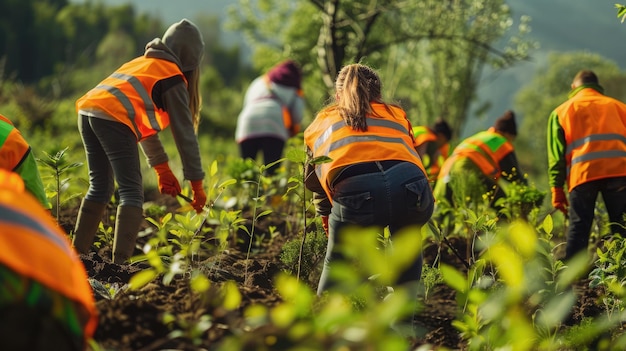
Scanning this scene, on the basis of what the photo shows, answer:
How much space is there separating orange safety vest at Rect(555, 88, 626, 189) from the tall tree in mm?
6727

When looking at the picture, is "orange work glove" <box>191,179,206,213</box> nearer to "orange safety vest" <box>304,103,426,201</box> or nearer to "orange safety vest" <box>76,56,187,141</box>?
"orange safety vest" <box>76,56,187,141</box>

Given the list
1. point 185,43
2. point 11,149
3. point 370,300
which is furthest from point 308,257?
point 370,300

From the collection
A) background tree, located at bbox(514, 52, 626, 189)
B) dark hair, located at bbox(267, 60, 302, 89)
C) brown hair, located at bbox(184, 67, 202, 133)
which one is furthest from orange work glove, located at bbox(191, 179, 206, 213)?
background tree, located at bbox(514, 52, 626, 189)

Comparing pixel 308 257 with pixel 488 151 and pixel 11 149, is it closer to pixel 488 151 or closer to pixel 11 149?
pixel 11 149

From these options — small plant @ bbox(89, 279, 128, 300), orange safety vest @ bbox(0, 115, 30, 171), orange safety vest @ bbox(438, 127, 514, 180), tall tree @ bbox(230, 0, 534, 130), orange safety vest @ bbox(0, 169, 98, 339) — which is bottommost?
tall tree @ bbox(230, 0, 534, 130)

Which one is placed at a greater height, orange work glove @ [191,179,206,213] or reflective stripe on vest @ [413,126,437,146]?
orange work glove @ [191,179,206,213]

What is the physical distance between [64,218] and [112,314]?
3.53 meters

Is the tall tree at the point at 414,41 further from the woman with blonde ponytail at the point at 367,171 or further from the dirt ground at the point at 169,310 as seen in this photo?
the woman with blonde ponytail at the point at 367,171

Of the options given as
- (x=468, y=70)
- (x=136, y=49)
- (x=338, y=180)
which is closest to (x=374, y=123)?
(x=338, y=180)

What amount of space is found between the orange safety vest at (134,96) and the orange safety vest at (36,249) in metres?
2.41

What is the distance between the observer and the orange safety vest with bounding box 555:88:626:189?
17.5 ft

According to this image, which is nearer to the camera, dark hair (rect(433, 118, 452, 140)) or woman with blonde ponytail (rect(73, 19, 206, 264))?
woman with blonde ponytail (rect(73, 19, 206, 264))

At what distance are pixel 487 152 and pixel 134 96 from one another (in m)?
3.57

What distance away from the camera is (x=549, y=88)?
40812mm
